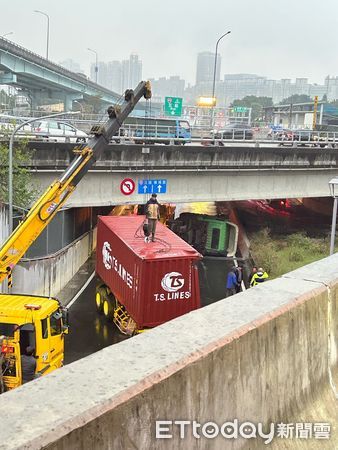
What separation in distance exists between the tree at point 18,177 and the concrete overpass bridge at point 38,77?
42739mm

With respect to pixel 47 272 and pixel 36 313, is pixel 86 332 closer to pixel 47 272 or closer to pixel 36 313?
pixel 47 272

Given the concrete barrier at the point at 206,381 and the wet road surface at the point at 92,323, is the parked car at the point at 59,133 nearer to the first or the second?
the wet road surface at the point at 92,323

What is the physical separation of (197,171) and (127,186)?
432 centimetres

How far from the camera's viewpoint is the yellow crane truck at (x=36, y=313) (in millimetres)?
11555

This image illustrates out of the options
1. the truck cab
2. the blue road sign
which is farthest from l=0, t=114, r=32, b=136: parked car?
the truck cab

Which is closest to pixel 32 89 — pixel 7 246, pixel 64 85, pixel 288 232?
pixel 64 85

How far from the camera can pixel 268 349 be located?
398cm

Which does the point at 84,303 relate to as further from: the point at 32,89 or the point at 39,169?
the point at 32,89

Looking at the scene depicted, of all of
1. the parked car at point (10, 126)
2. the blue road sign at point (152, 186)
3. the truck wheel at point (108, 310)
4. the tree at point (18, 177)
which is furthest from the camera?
the blue road sign at point (152, 186)

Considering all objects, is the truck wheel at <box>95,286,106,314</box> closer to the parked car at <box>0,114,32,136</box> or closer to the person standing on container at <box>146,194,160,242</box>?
the person standing on container at <box>146,194,160,242</box>

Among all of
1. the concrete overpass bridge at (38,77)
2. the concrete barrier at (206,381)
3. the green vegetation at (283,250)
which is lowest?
the green vegetation at (283,250)

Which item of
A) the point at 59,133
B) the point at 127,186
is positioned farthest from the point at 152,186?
the point at 59,133

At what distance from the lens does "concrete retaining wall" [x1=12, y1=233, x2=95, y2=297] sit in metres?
18.8

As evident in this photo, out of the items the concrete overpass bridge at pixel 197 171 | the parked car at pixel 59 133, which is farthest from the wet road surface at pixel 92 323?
the parked car at pixel 59 133
